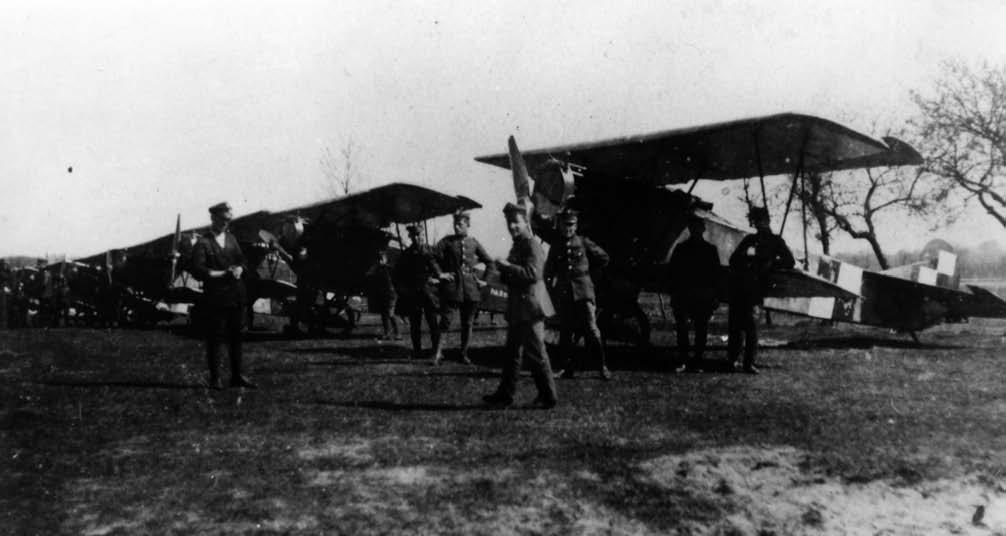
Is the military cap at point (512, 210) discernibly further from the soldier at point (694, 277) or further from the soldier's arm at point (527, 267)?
the soldier at point (694, 277)

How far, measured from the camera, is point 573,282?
749 centimetres

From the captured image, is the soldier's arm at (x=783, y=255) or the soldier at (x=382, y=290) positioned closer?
the soldier's arm at (x=783, y=255)

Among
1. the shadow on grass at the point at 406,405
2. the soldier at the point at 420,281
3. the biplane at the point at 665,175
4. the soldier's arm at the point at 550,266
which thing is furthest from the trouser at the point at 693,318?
the shadow on grass at the point at 406,405

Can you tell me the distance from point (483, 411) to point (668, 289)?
447 centimetres

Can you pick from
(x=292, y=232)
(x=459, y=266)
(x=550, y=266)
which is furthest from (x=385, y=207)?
(x=550, y=266)

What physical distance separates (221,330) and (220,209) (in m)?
1.24

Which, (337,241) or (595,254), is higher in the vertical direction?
(337,241)

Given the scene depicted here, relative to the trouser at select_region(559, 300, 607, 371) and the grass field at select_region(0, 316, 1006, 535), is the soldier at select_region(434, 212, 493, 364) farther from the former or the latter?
the trouser at select_region(559, 300, 607, 371)

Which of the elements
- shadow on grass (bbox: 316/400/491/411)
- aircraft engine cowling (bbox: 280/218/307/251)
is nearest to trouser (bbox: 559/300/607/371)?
shadow on grass (bbox: 316/400/491/411)

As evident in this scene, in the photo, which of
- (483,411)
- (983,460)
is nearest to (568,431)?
(483,411)

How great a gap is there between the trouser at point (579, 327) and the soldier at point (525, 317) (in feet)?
4.42

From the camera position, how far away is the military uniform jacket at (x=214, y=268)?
22.7ft

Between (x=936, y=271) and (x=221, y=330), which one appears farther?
(x=936, y=271)

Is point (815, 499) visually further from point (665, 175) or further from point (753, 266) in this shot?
point (665, 175)
